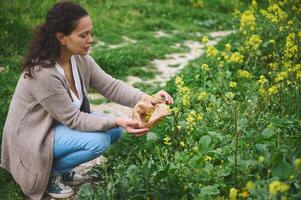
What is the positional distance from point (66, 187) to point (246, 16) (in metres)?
3.00

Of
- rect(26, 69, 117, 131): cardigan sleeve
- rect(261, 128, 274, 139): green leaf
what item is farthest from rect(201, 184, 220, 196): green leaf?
rect(26, 69, 117, 131): cardigan sleeve

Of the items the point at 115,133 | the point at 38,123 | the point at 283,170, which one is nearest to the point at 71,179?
the point at 115,133

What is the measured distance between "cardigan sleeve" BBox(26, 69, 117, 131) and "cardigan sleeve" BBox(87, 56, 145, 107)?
0.44 metres

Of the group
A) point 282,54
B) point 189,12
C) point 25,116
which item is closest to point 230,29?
point 189,12

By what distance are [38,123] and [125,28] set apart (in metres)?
4.64

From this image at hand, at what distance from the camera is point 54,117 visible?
141 inches

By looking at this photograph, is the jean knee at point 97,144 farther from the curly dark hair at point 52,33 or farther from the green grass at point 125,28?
the green grass at point 125,28

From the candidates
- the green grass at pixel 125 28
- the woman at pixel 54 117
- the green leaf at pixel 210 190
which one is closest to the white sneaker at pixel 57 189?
the woman at pixel 54 117

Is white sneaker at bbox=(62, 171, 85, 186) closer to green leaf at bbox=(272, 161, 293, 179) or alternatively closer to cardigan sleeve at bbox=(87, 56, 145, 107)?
cardigan sleeve at bbox=(87, 56, 145, 107)

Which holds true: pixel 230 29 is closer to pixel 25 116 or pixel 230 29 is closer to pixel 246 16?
pixel 246 16

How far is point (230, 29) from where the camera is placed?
8.85 meters

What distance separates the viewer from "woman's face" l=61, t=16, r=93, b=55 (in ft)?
11.6

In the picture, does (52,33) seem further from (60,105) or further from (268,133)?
(268,133)

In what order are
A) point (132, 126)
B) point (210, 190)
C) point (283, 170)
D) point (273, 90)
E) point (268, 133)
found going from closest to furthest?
point (283, 170)
point (210, 190)
point (268, 133)
point (132, 126)
point (273, 90)
